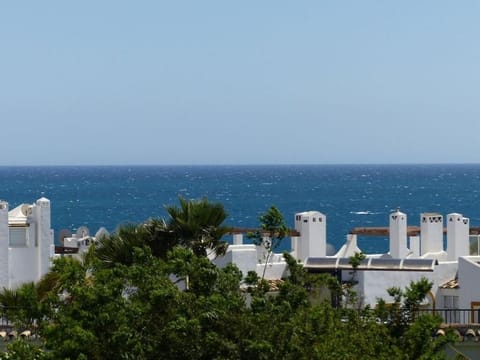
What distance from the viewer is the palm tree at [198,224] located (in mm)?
24062

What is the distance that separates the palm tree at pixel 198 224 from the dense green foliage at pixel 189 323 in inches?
176

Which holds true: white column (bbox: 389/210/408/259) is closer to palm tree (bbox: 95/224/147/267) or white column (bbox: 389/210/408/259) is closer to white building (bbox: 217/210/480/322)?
white building (bbox: 217/210/480/322)

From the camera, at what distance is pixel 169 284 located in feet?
60.3

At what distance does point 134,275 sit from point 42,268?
15088 millimetres

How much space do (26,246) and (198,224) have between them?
10286mm

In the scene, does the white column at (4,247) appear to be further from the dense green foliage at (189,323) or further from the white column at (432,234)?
the dense green foliage at (189,323)

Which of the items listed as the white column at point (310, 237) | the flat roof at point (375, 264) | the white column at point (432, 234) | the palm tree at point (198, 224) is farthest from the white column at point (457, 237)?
the palm tree at point (198, 224)

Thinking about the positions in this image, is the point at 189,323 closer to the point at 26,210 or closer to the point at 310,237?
the point at 26,210

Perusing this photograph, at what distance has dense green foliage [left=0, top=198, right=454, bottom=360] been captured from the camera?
17.3 m

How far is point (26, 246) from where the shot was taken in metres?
33.3

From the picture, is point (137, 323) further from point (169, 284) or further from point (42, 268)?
point (42, 268)

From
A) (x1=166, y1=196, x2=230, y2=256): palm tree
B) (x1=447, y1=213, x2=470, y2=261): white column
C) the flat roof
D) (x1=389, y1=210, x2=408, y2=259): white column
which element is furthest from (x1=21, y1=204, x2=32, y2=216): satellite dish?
(x1=447, y1=213, x2=470, y2=261): white column

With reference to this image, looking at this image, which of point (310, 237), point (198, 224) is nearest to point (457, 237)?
point (310, 237)

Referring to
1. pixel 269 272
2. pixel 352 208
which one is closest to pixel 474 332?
pixel 269 272
